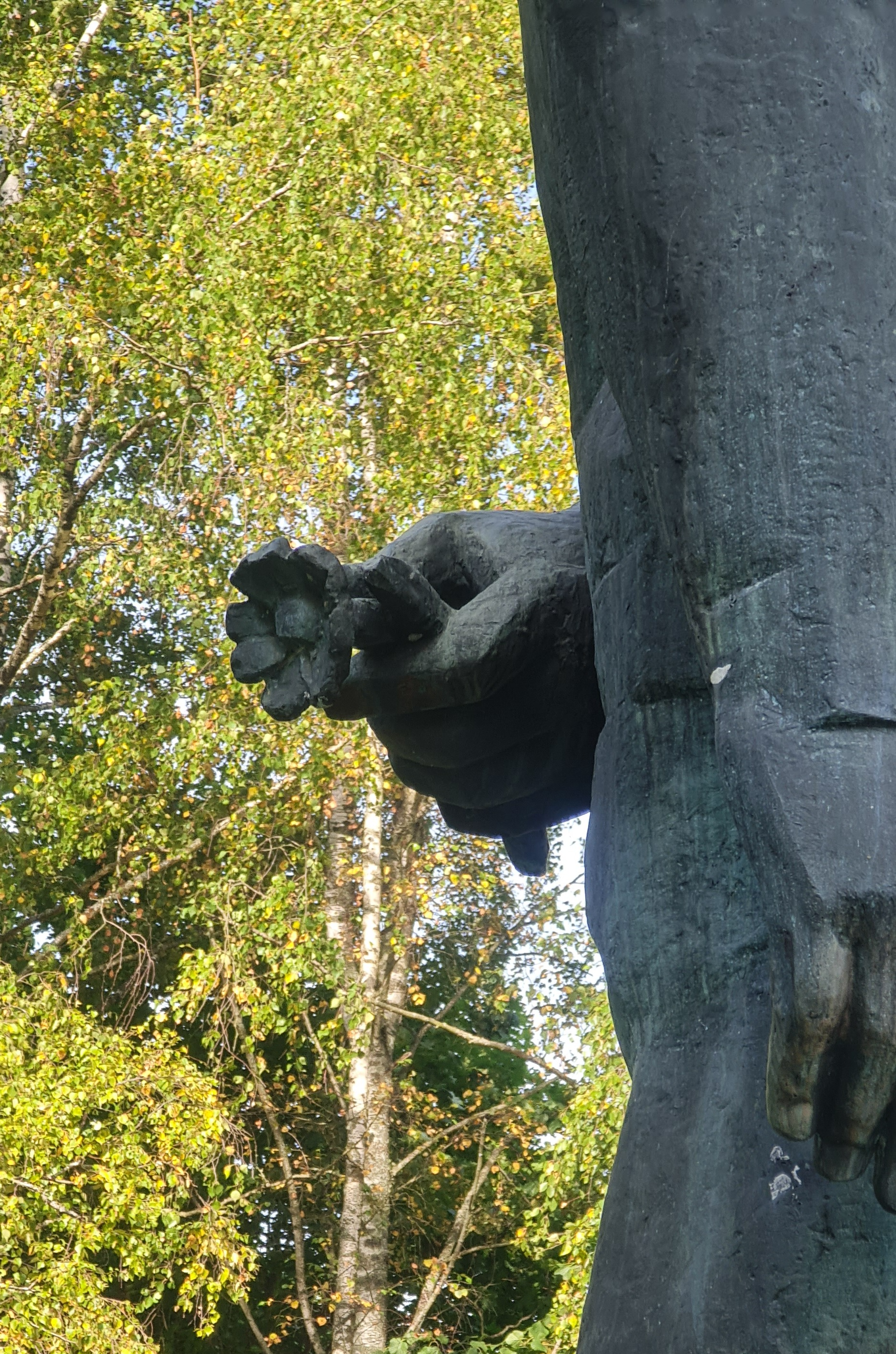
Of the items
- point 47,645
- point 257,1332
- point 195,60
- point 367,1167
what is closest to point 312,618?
point 195,60

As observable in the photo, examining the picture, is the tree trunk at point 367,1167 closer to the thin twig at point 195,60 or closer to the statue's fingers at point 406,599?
the thin twig at point 195,60

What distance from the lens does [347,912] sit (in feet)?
41.0

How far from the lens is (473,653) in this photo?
1.54m

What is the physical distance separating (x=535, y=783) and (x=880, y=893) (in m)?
0.65

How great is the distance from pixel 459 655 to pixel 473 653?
0.01 meters

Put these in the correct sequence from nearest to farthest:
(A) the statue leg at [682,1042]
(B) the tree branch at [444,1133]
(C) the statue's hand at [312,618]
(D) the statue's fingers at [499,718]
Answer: (A) the statue leg at [682,1042] → (C) the statue's hand at [312,618] → (D) the statue's fingers at [499,718] → (B) the tree branch at [444,1133]

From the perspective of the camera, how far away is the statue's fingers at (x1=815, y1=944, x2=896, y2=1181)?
41.1 inches

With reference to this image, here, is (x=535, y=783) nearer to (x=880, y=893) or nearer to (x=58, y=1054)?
(x=880, y=893)

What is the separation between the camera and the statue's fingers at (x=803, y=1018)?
1.04 meters

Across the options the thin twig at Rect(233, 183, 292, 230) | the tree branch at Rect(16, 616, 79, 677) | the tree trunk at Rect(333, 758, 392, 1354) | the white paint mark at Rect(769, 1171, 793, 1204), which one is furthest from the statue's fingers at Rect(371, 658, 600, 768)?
the tree branch at Rect(16, 616, 79, 677)

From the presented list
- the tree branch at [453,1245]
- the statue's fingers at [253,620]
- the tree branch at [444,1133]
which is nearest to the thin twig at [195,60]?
the tree branch at [444,1133]

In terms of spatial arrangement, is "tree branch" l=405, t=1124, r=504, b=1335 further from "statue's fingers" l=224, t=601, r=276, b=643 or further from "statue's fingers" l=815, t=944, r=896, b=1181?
"statue's fingers" l=815, t=944, r=896, b=1181

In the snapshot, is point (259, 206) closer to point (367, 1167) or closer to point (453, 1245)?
point (367, 1167)

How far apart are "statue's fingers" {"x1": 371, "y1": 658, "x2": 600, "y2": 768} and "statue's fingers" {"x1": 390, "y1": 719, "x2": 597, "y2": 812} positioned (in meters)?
0.02
